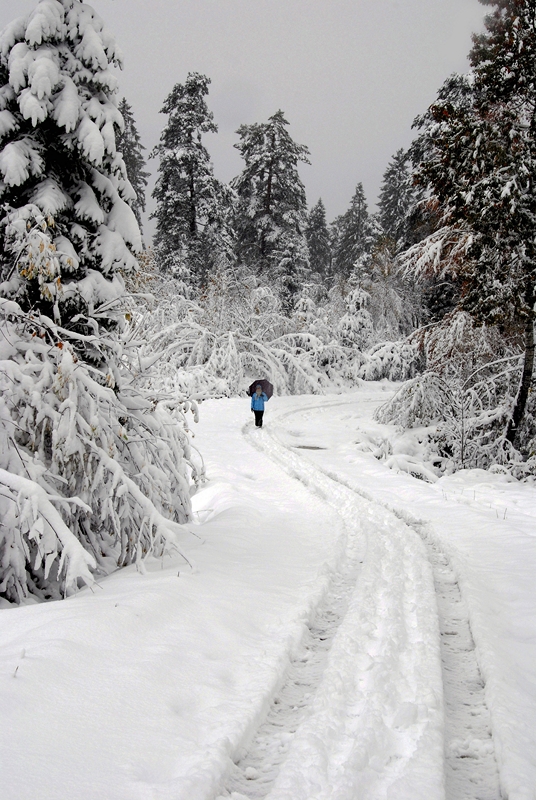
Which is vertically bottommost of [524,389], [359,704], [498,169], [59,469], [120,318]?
[359,704]

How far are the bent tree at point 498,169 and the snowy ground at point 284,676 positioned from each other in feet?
17.2

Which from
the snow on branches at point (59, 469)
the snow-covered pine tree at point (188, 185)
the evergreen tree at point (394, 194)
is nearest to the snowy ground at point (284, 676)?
the snow on branches at point (59, 469)

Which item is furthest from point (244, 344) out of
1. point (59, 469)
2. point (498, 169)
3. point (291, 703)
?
point (291, 703)

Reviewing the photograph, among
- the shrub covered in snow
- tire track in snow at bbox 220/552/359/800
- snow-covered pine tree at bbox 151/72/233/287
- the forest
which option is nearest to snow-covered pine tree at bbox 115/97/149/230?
snow-covered pine tree at bbox 151/72/233/287

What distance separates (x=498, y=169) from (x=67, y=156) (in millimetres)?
7461

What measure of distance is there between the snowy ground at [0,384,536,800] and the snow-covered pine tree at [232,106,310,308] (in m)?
26.0

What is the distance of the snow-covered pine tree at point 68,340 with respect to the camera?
4.16m

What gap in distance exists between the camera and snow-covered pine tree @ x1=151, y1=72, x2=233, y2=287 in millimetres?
28078

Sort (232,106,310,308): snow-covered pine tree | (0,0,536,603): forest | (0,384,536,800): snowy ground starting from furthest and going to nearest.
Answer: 1. (232,106,310,308): snow-covered pine tree
2. (0,0,536,603): forest
3. (0,384,536,800): snowy ground

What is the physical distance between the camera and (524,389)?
10.6 meters

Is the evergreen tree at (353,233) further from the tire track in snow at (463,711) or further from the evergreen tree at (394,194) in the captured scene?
the tire track in snow at (463,711)

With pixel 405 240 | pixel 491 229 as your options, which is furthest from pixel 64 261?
pixel 405 240

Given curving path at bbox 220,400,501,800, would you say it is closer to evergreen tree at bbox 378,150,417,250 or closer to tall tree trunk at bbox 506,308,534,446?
tall tree trunk at bbox 506,308,534,446

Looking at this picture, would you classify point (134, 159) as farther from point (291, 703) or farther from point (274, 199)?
point (291, 703)
